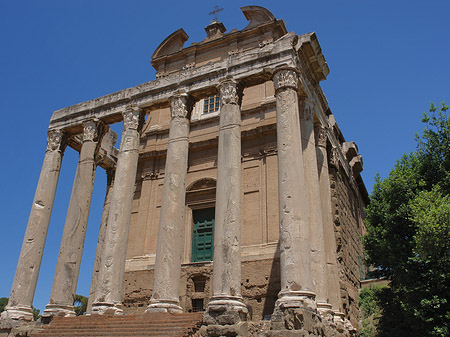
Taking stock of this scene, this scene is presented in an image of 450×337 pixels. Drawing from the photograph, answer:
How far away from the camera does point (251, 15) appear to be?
872 inches

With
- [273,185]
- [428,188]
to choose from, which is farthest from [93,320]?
[428,188]

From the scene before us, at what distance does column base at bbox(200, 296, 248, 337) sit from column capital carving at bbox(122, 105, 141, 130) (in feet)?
26.2

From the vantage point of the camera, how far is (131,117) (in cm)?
1639

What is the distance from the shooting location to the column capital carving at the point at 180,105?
15.4 metres

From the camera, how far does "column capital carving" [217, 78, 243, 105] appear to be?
47.2ft

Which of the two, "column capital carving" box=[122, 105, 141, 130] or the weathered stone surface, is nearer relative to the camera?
the weathered stone surface

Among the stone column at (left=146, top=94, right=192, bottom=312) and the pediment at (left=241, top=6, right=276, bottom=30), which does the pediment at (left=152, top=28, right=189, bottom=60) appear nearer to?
the pediment at (left=241, top=6, right=276, bottom=30)

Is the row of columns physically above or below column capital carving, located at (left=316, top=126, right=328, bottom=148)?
below

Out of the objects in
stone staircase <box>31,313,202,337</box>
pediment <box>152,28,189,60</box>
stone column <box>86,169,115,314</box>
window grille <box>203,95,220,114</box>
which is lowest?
stone staircase <box>31,313,202,337</box>

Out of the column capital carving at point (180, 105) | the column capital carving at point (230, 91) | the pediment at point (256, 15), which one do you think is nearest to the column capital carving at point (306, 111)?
the column capital carving at point (230, 91)

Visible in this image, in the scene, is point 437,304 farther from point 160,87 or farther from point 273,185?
point 160,87

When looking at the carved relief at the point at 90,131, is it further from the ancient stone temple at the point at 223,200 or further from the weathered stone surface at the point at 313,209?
the weathered stone surface at the point at 313,209

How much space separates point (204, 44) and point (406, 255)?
1482 cm

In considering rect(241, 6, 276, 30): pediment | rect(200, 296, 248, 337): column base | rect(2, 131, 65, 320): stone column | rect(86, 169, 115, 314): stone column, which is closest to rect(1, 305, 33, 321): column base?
rect(2, 131, 65, 320): stone column
